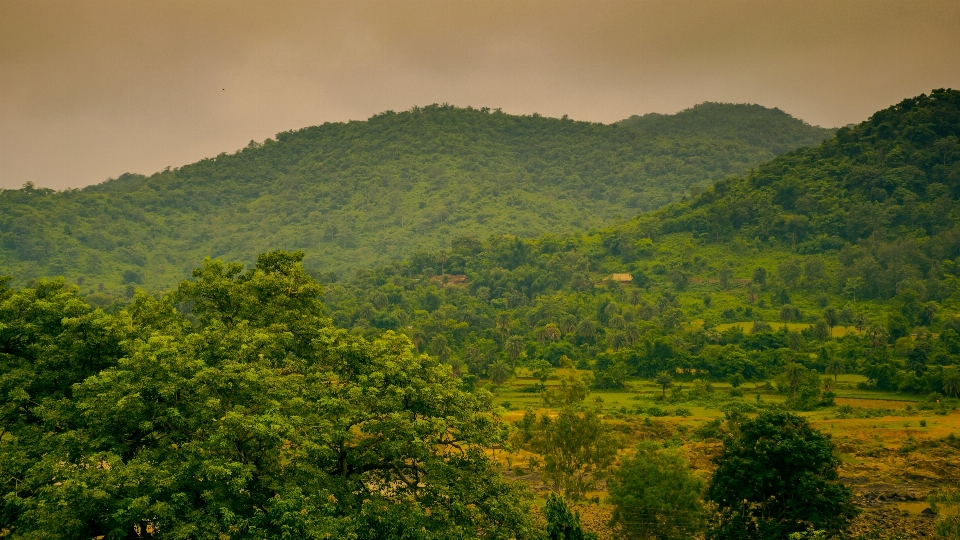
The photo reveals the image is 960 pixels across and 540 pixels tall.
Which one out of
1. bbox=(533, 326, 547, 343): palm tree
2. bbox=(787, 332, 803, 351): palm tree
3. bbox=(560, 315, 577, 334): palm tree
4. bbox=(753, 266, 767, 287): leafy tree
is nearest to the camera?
bbox=(787, 332, 803, 351): palm tree

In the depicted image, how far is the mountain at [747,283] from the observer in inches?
2504

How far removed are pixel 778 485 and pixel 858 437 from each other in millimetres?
21037

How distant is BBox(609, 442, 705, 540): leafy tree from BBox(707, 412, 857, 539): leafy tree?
74.4 inches

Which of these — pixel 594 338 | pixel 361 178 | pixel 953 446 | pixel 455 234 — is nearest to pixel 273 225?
pixel 361 178

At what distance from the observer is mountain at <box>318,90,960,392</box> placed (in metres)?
63.6

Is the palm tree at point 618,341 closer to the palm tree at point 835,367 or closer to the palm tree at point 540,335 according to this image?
the palm tree at point 540,335

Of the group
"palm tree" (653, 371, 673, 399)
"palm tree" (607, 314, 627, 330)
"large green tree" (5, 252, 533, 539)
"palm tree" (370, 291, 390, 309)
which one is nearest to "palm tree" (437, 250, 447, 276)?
"palm tree" (370, 291, 390, 309)

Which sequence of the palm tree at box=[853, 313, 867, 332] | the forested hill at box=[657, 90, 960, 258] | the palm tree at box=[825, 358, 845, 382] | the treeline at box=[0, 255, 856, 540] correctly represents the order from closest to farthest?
the treeline at box=[0, 255, 856, 540] < the palm tree at box=[825, 358, 845, 382] < the palm tree at box=[853, 313, 867, 332] < the forested hill at box=[657, 90, 960, 258]

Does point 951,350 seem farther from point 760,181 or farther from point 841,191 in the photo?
point 760,181

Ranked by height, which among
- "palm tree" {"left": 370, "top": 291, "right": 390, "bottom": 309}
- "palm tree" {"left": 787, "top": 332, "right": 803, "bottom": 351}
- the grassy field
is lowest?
the grassy field

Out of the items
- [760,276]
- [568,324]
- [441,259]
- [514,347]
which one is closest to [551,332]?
[568,324]

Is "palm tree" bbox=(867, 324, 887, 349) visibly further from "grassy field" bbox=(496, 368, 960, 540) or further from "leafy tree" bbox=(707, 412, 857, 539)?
"leafy tree" bbox=(707, 412, 857, 539)

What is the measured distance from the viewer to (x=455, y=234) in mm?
158125

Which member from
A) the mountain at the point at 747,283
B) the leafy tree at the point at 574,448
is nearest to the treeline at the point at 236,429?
the leafy tree at the point at 574,448
